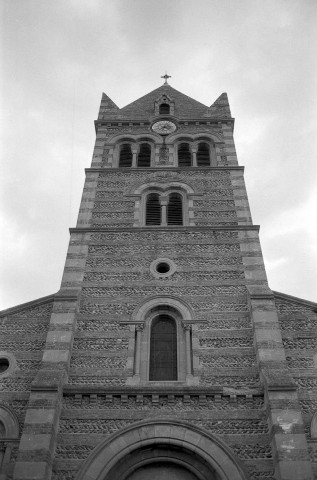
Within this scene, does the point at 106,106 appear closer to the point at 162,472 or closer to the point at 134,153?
the point at 134,153

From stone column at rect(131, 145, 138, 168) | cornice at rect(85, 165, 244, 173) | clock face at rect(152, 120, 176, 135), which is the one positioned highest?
clock face at rect(152, 120, 176, 135)

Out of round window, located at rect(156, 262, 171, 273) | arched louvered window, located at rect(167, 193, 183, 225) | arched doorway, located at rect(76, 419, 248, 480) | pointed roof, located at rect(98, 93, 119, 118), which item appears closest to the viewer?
arched doorway, located at rect(76, 419, 248, 480)

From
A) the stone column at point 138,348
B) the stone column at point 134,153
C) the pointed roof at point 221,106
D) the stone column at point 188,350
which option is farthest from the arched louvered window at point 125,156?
the stone column at point 188,350

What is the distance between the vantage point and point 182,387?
12102 millimetres

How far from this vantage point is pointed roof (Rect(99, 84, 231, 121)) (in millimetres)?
23469

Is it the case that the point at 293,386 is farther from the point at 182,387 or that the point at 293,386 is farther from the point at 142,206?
the point at 142,206

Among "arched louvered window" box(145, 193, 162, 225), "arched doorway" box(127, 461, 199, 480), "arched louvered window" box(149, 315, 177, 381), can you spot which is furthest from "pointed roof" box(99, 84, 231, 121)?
"arched doorway" box(127, 461, 199, 480)

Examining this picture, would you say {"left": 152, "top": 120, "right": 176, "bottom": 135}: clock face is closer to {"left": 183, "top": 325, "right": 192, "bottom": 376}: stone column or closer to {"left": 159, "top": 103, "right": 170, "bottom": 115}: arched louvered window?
{"left": 159, "top": 103, "right": 170, "bottom": 115}: arched louvered window

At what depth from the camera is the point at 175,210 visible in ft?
59.6

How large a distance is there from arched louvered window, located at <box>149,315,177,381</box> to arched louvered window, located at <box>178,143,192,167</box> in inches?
337

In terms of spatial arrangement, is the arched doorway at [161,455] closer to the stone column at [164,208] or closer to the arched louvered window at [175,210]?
the stone column at [164,208]

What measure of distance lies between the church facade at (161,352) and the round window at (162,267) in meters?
0.04

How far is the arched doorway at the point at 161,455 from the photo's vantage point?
10789 millimetres

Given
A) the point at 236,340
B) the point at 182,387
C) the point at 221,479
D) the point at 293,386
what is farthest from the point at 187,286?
the point at 221,479
